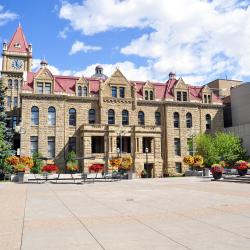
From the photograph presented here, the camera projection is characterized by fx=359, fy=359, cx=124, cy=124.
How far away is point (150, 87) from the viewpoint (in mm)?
59656

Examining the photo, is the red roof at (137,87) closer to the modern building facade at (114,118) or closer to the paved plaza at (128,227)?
the modern building facade at (114,118)

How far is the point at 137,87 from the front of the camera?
60.0 meters

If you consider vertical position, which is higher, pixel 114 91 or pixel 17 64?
pixel 17 64

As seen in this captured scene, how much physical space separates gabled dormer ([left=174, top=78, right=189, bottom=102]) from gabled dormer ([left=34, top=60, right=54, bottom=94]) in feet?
68.3

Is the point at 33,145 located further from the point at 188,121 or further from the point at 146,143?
the point at 188,121

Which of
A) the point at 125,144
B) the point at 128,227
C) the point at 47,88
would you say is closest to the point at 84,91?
the point at 47,88

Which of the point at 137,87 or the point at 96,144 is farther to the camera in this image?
the point at 137,87

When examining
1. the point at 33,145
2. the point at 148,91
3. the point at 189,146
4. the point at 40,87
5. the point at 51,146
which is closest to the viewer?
the point at 33,145

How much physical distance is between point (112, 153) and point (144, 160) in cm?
516

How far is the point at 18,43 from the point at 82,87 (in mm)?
32210

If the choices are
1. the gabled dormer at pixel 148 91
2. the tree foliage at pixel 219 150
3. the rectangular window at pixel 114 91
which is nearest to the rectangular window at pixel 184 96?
the gabled dormer at pixel 148 91

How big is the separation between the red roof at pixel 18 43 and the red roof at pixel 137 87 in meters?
25.9

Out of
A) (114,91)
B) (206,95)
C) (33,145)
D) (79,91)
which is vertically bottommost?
(33,145)

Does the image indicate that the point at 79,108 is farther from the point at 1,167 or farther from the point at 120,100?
the point at 1,167
